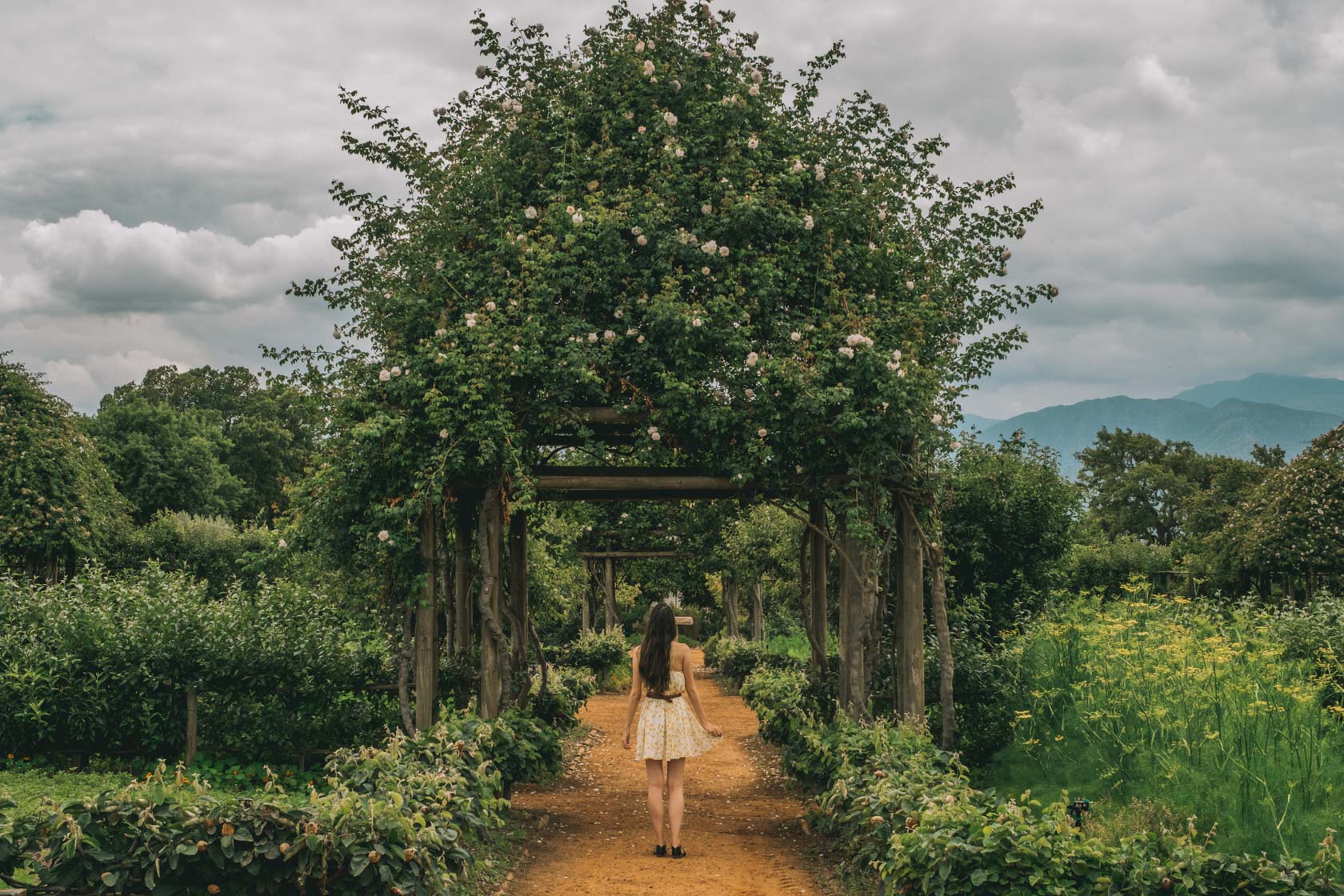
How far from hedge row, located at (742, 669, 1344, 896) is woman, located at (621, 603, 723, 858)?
3.24 ft

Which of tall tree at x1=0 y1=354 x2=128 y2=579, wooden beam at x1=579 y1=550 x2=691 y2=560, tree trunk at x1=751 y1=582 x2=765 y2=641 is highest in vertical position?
tall tree at x1=0 y1=354 x2=128 y2=579

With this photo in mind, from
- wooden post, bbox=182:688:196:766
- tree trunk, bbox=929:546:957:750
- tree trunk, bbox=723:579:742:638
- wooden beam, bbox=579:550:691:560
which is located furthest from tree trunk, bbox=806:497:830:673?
tree trunk, bbox=723:579:742:638

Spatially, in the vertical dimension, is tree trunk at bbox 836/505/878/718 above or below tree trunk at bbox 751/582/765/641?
above

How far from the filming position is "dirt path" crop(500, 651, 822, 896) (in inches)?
231

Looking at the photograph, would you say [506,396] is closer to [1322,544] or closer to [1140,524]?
[1322,544]

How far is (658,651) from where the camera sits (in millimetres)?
6426

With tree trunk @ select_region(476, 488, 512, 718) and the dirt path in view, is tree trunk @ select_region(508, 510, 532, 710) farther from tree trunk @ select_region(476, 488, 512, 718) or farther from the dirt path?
the dirt path

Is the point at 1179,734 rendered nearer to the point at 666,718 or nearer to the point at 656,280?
the point at 666,718

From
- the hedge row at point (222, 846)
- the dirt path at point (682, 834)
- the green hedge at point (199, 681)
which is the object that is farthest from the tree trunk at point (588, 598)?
the hedge row at point (222, 846)

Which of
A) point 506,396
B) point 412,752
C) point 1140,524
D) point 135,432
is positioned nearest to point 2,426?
point 506,396

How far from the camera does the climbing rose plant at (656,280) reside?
23.9 feet

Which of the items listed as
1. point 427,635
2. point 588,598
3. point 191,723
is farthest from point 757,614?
point 427,635

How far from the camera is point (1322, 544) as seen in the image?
648 inches

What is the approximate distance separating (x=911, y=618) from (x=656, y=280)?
3148 millimetres
